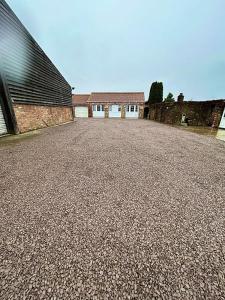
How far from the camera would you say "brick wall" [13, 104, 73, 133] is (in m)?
7.12

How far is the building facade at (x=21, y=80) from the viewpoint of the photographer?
616 cm

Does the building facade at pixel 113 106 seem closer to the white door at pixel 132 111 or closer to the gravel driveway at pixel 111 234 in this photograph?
the white door at pixel 132 111

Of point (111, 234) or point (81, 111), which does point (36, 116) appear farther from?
point (81, 111)

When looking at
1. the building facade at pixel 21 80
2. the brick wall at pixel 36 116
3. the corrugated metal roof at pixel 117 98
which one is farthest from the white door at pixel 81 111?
the building facade at pixel 21 80

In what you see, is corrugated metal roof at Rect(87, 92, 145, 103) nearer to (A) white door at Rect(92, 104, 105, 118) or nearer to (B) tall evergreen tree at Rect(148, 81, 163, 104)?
(A) white door at Rect(92, 104, 105, 118)

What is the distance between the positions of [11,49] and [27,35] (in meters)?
2.15

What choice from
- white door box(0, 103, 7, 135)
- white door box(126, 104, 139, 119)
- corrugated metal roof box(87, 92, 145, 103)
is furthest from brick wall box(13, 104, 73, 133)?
white door box(126, 104, 139, 119)

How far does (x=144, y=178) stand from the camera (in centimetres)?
289

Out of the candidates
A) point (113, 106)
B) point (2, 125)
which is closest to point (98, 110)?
point (113, 106)

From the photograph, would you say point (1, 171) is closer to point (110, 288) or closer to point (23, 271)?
point (23, 271)

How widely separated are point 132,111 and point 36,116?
700 inches

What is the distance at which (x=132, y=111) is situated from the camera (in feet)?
77.6

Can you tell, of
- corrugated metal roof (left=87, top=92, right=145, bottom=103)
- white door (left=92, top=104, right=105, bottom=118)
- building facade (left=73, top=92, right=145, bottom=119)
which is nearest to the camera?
building facade (left=73, top=92, right=145, bottom=119)

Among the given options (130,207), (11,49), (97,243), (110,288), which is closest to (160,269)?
(110,288)
